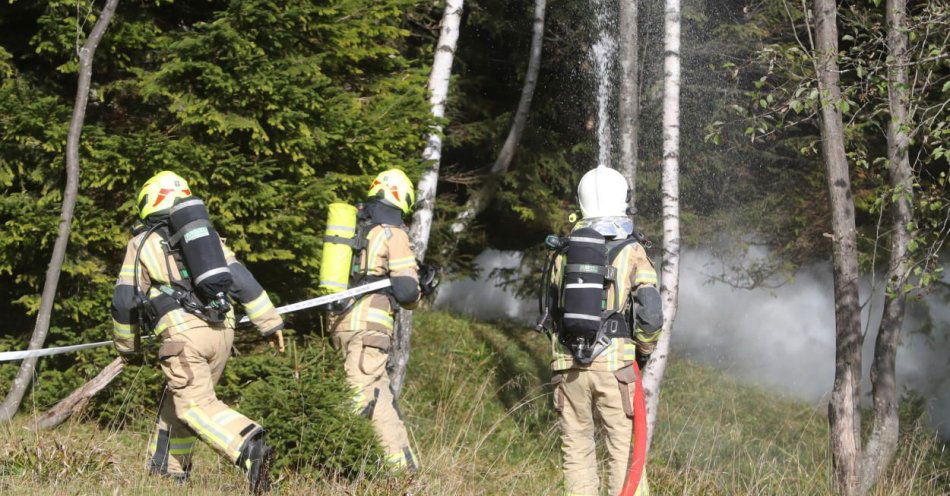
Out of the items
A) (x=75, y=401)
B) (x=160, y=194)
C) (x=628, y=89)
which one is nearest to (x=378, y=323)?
(x=160, y=194)

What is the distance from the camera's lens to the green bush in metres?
5.70

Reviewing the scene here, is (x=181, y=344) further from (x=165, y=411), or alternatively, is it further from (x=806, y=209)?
(x=806, y=209)

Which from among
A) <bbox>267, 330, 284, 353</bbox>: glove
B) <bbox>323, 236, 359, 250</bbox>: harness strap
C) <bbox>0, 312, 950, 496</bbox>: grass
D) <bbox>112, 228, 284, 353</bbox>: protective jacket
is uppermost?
<bbox>323, 236, 359, 250</bbox>: harness strap

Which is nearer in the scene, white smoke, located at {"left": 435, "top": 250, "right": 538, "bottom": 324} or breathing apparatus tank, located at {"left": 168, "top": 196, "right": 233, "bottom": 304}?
breathing apparatus tank, located at {"left": 168, "top": 196, "right": 233, "bottom": 304}

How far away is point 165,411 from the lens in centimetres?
585

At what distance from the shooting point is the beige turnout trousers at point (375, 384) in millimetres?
6477

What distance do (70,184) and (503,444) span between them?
465 centimetres

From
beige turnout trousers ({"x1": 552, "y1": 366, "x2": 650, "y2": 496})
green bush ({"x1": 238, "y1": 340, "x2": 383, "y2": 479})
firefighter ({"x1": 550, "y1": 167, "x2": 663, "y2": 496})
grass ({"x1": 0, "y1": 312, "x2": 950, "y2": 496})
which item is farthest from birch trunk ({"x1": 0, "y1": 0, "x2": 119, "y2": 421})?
beige turnout trousers ({"x1": 552, "y1": 366, "x2": 650, "y2": 496})

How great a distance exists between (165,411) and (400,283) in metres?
1.74

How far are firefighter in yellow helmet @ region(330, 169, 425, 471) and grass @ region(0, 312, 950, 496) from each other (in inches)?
22.2

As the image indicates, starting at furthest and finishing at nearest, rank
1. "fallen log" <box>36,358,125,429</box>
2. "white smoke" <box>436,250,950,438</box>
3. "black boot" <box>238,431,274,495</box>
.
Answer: "white smoke" <box>436,250,950,438</box> < "fallen log" <box>36,358,125,429</box> < "black boot" <box>238,431,274,495</box>

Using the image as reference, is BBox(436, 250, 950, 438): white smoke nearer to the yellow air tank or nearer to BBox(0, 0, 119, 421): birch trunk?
the yellow air tank

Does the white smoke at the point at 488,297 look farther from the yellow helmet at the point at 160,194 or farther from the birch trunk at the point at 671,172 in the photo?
the yellow helmet at the point at 160,194

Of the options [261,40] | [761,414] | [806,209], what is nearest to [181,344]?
[261,40]
